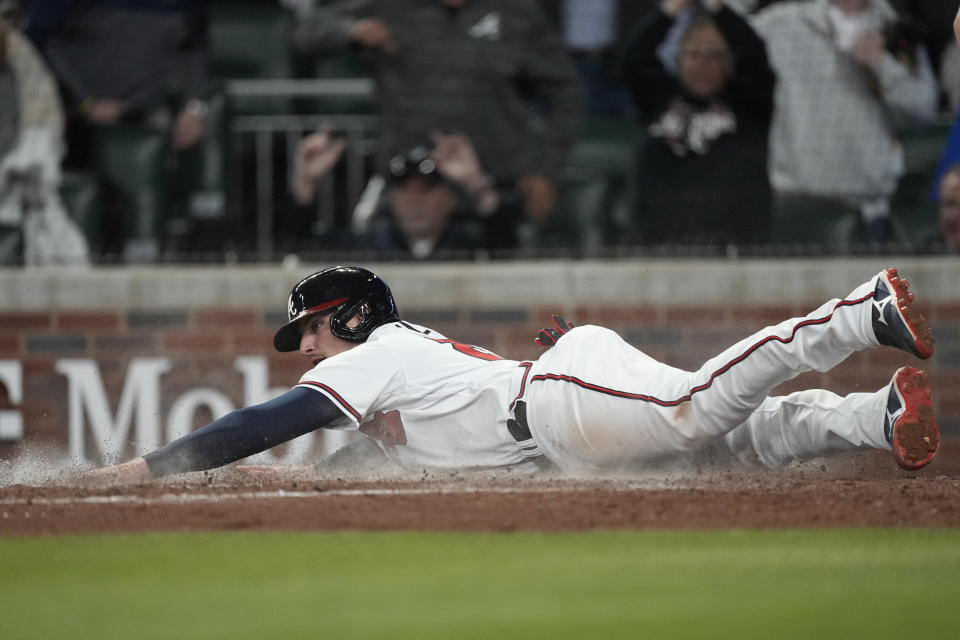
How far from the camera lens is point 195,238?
781 centimetres

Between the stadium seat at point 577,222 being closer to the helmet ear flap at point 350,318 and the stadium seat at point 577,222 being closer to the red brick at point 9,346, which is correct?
the helmet ear flap at point 350,318

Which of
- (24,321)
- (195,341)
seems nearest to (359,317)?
(195,341)

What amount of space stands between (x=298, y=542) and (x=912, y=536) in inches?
67.4

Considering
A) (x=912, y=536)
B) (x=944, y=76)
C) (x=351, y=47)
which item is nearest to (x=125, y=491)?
(x=912, y=536)

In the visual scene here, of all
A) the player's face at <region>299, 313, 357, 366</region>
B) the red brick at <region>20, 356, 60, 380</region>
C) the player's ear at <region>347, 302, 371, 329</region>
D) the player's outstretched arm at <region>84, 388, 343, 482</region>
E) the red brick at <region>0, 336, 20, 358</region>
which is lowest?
the red brick at <region>20, 356, 60, 380</region>

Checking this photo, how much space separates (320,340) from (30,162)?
10.2 feet

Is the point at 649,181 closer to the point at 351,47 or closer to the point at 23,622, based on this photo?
the point at 351,47

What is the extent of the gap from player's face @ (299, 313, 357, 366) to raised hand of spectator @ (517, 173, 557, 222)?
2264 millimetres

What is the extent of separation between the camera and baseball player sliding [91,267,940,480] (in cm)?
463

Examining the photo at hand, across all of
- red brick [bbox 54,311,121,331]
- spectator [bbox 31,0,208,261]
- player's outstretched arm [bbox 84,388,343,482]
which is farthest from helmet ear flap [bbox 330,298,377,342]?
spectator [bbox 31,0,208,261]

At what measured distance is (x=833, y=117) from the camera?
296 inches

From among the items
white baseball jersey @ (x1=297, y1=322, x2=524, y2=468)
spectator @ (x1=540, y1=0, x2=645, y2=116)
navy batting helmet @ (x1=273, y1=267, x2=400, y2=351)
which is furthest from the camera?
spectator @ (x1=540, y1=0, x2=645, y2=116)

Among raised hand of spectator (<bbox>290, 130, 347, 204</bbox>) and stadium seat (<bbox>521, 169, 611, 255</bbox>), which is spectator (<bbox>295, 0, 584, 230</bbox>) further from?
raised hand of spectator (<bbox>290, 130, 347, 204</bbox>)

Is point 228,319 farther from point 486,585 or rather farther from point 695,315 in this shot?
point 486,585
